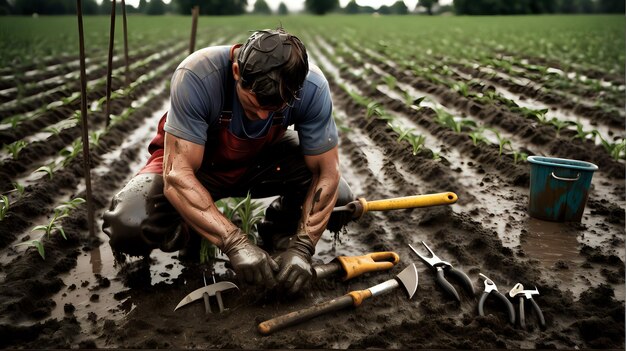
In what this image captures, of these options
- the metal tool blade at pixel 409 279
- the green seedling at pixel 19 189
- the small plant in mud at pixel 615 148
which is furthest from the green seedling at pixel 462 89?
the green seedling at pixel 19 189

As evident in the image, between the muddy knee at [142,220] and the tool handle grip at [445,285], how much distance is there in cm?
141

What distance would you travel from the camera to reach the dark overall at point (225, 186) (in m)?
2.58

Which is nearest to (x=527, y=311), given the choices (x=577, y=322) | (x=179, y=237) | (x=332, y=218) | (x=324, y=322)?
(x=577, y=322)

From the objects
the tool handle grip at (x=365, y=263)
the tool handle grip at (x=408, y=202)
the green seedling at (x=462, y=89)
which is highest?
the green seedling at (x=462, y=89)

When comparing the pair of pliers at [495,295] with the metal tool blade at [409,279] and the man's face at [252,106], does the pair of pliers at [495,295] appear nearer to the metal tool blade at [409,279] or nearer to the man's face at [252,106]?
the metal tool blade at [409,279]

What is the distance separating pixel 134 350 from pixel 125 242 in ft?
2.03

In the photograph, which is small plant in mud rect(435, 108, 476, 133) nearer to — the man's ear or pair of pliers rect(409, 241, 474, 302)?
pair of pliers rect(409, 241, 474, 302)

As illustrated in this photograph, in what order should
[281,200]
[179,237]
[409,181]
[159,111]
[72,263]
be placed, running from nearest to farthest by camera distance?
[179,237]
[72,263]
[281,200]
[409,181]
[159,111]

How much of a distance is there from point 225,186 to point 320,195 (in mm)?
659

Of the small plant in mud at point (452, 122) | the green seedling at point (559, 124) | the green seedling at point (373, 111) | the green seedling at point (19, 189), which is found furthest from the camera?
the green seedling at point (373, 111)

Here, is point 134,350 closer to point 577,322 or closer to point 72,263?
point 72,263

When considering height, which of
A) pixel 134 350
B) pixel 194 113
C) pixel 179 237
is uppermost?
pixel 194 113

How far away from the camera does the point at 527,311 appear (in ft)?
8.02

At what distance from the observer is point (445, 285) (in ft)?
8.48
